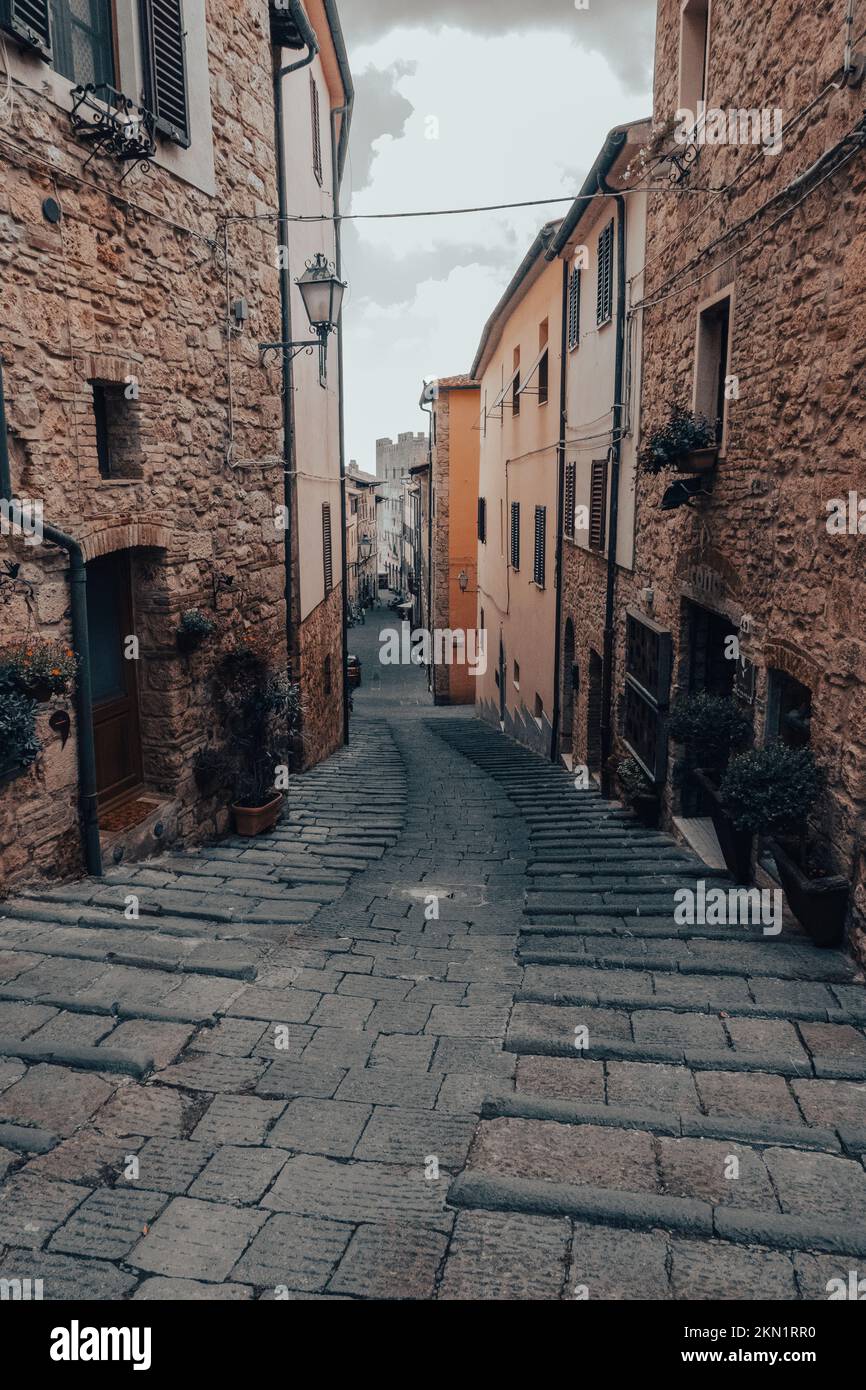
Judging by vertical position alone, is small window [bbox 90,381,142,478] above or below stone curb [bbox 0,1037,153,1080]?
above

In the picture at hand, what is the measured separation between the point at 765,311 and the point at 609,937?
4.45 metres

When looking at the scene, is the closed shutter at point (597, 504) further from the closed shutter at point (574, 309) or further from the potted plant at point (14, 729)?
the potted plant at point (14, 729)

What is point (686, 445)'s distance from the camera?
7395 mm

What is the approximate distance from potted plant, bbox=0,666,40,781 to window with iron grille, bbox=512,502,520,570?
51.6 ft

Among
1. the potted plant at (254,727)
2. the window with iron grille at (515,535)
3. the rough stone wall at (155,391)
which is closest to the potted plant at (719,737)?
the potted plant at (254,727)

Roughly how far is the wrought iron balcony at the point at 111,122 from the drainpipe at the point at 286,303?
2.67 metres

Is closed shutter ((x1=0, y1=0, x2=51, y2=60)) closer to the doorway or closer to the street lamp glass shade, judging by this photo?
the street lamp glass shade

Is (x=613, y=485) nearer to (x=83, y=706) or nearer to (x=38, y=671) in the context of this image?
(x=83, y=706)

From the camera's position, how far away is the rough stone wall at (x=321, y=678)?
42.5 feet

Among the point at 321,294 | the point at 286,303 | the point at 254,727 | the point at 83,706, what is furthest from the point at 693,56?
the point at 83,706

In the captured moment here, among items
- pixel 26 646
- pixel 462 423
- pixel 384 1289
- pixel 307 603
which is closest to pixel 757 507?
pixel 26 646

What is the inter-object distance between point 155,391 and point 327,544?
8.21 meters

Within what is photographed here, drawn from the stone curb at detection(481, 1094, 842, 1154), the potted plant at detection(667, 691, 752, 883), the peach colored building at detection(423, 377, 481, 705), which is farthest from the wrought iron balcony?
the peach colored building at detection(423, 377, 481, 705)

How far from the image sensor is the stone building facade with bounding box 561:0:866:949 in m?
5.25
